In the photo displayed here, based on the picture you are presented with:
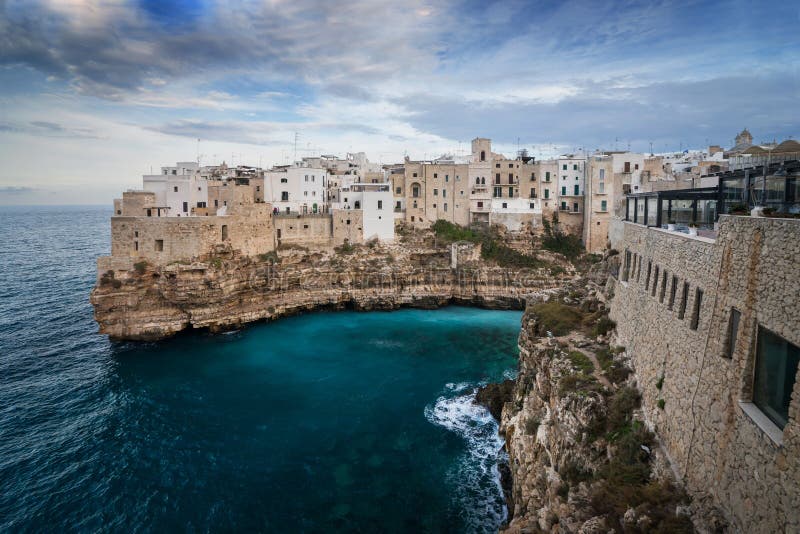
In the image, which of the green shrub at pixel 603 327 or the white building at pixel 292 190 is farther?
the white building at pixel 292 190

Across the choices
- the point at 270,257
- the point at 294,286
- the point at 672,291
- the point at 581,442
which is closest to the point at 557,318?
the point at 672,291

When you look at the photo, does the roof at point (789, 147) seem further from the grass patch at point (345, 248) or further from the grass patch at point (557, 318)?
the grass patch at point (345, 248)

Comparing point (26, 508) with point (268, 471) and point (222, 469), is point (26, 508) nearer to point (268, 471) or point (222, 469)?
point (222, 469)

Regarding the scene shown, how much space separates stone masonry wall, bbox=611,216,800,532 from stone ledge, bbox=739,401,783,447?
17mm

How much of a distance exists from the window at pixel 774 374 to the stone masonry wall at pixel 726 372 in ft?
0.38

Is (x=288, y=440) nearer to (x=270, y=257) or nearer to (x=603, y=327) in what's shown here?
(x=603, y=327)

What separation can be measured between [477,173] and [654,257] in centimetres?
3650

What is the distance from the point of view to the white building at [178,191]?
39.7 meters

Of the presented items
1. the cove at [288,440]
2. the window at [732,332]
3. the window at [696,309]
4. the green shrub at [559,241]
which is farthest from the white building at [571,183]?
the window at [732,332]

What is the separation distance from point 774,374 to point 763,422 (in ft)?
2.21

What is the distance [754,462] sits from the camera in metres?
6.36

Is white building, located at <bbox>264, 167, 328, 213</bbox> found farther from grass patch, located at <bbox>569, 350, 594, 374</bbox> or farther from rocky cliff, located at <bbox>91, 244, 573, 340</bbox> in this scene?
grass patch, located at <bbox>569, 350, 594, 374</bbox>

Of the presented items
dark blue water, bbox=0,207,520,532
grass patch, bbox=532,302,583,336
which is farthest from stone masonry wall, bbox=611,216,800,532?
dark blue water, bbox=0,207,520,532

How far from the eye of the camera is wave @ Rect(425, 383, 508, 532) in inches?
591
